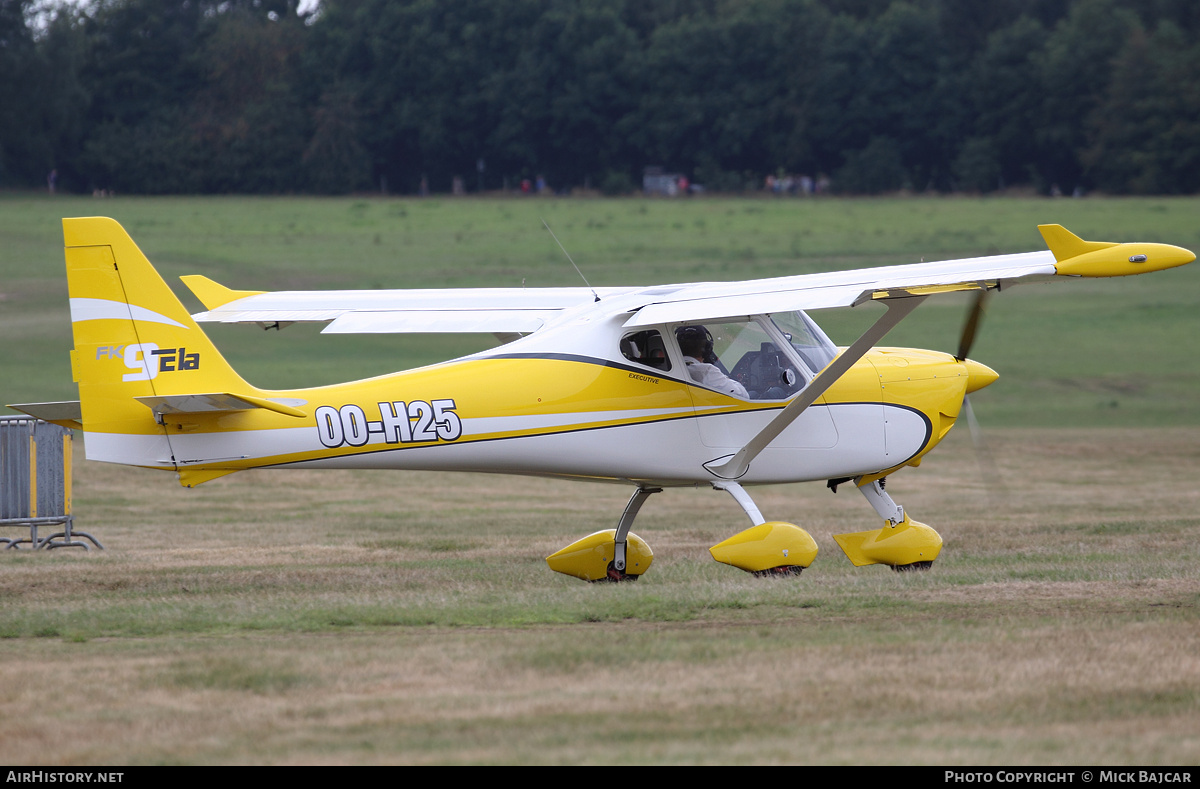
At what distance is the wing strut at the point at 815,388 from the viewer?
10.2m

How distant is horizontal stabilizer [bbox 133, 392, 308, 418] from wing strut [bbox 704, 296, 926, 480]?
10.8ft

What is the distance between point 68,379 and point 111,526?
51.7 feet

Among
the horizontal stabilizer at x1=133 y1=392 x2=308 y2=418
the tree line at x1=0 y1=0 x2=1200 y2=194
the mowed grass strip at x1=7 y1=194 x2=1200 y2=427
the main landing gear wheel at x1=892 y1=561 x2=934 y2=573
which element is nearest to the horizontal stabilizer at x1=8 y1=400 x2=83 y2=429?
the horizontal stabilizer at x1=133 y1=392 x2=308 y2=418

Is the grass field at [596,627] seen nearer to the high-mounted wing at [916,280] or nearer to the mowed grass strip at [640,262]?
the high-mounted wing at [916,280]

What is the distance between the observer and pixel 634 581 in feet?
36.5

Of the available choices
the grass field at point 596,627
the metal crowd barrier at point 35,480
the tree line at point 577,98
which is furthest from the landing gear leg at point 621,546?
the tree line at point 577,98

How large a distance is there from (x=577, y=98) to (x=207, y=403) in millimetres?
61689

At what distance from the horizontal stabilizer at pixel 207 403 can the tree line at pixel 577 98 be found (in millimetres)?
54562

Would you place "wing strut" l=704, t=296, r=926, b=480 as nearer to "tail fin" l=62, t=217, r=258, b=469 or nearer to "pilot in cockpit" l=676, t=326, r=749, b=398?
"pilot in cockpit" l=676, t=326, r=749, b=398

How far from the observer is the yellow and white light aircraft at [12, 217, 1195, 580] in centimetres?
986

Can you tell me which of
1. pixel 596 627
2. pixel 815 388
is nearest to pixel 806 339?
pixel 815 388

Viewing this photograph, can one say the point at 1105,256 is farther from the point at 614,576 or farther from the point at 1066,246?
the point at 614,576

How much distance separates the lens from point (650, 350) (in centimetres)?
1072

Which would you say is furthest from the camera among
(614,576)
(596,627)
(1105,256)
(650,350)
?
(614,576)
